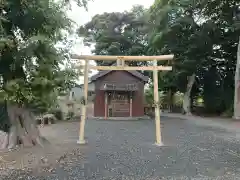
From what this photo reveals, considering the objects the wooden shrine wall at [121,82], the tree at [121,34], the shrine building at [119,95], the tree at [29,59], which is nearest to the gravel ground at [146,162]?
the tree at [29,59]

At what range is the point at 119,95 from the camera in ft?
70.7

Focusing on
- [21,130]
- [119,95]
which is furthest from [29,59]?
[119,95]

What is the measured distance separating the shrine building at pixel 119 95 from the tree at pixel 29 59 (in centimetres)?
1288

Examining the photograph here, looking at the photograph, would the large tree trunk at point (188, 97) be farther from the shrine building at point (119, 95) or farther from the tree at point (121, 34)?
the tree at point (121, 34)

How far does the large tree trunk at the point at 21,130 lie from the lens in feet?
25.9

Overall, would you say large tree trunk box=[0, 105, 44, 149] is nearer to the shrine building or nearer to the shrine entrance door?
the shrine building

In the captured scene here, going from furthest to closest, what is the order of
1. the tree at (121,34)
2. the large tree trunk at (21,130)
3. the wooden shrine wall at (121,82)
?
the tree at (121,34), the wooden shrine wall at (121,82), the large tree trunk at (21,130)

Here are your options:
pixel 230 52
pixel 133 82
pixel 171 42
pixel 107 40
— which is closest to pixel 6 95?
pixel 133 82

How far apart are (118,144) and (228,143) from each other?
3302 millimetres

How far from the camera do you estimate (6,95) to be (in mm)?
6793

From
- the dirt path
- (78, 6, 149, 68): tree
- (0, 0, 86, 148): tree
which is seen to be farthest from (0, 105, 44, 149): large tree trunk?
(78, 6, 149, 68): tree

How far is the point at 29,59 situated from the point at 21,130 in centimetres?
202

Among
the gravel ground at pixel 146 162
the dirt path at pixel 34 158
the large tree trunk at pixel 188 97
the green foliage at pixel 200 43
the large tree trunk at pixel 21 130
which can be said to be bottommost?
the gravel ground at pixel 146 162

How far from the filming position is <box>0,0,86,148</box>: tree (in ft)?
22.8
